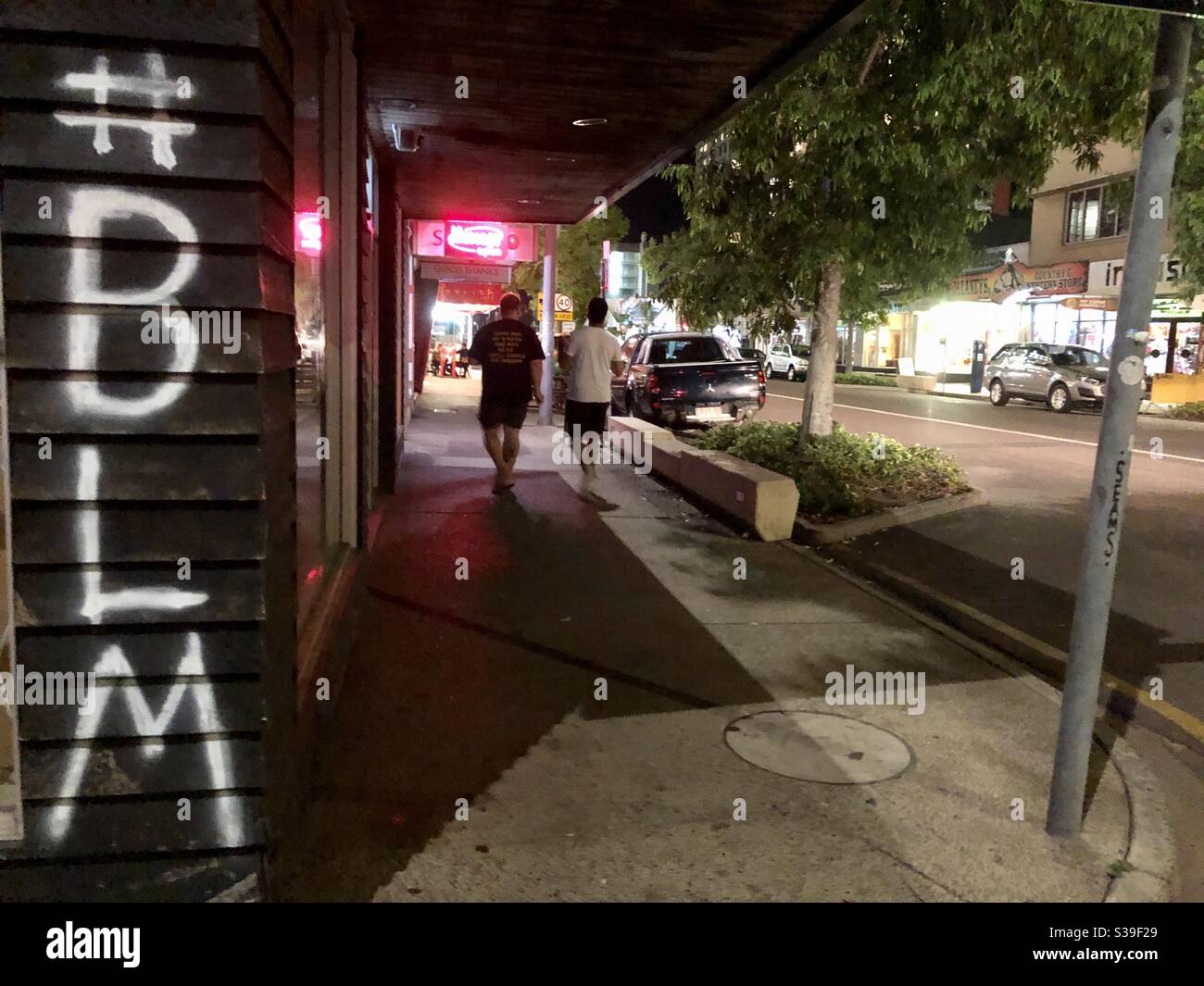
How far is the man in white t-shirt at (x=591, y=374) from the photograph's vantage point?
30.4ft

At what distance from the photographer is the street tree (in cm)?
844

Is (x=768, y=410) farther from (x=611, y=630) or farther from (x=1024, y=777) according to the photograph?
(x=1024, y=777)

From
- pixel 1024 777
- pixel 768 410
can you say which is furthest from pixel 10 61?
pixel 768 410

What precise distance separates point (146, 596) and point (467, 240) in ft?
46.5

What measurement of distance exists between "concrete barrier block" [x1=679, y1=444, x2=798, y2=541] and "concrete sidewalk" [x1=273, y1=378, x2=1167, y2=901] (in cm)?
118

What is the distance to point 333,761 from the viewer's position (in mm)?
4102

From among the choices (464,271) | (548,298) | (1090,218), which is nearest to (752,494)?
(548,298)

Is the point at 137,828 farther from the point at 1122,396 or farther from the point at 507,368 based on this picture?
the point at 507,368

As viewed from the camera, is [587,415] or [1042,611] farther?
[587,415]

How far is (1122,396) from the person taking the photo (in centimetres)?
343

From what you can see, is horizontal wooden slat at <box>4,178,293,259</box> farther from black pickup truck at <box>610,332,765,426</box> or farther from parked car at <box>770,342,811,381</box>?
parked car at <box>770,342,811,381</box>

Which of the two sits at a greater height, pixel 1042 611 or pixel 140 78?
pixel 140 78

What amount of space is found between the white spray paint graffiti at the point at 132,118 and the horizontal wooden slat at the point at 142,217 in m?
0.10

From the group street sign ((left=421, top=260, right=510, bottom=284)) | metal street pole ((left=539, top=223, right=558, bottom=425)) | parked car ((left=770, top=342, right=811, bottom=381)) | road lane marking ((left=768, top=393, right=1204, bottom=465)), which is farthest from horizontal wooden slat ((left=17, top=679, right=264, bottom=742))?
parked car ((left=770, top=342, right=811, bottom=381))
